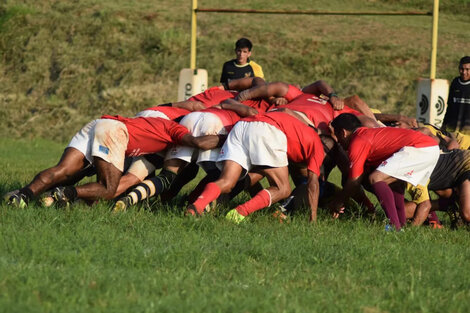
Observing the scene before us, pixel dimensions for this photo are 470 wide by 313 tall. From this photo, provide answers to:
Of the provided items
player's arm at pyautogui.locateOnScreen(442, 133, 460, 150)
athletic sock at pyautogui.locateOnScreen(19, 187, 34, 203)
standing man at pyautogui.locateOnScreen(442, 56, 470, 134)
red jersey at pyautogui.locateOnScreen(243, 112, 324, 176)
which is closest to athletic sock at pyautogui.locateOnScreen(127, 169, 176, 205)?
athletic sock at pyautogui.locateOnScreen(19, 187, 34, 203)

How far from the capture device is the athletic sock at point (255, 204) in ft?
28.9

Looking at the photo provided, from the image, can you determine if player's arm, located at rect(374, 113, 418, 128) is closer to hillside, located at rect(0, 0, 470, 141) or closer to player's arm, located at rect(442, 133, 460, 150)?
player's arm, located at rect(442, 133, 460, 150)

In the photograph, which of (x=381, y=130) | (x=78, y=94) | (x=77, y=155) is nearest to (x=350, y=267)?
(x=381, y=130)

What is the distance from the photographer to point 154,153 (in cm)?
988

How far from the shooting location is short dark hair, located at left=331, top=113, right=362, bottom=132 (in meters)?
9.34

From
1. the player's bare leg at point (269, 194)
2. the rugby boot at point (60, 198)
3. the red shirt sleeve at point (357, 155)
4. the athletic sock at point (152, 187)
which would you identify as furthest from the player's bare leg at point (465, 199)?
the rugby boot at point (60, 198)

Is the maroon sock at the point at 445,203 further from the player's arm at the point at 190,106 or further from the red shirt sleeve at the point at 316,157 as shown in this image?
the player's arm at the point at 190,106

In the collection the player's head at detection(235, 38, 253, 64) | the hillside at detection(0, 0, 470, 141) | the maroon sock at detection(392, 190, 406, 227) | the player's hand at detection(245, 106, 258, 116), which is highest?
the player's head at detection(235, 38, 253, 64)

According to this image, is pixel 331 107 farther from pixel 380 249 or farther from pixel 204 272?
pixel 204 272

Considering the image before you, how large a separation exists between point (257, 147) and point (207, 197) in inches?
32.5

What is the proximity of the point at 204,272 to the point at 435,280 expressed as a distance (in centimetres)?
185

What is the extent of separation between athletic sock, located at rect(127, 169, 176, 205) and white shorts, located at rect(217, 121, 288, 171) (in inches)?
32.0

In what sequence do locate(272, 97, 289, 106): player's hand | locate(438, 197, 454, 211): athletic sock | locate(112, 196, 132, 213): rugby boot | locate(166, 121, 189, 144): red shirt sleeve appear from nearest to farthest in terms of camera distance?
locate(112, 196, 132, 213): rugby boot
locate(166, 121, 189, 144): red shirt sleeve
locate(438, 197, 454, 211): athletic sock
locate(272, 97, 289, 106): player's hand

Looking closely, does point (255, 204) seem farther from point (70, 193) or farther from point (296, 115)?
point (70, 193)
